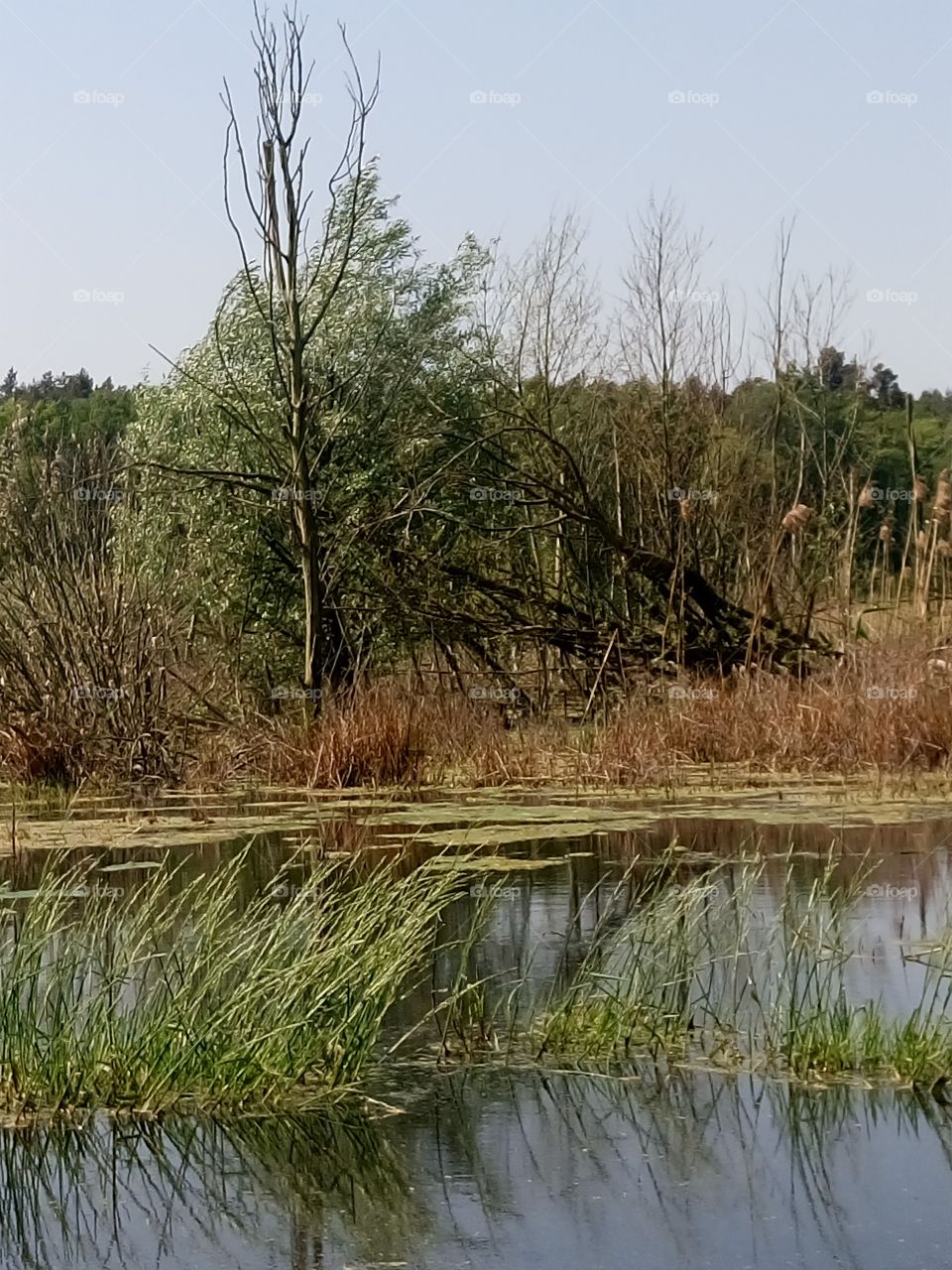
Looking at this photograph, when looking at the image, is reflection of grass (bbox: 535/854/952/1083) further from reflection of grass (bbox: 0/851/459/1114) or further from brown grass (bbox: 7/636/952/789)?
brown grass (bbox: 7/636/952/789)

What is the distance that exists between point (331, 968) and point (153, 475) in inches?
592

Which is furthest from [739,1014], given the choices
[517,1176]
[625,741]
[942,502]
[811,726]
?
[942,502]

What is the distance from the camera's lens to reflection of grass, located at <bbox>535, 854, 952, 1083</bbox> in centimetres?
583

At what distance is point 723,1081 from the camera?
5844 mm

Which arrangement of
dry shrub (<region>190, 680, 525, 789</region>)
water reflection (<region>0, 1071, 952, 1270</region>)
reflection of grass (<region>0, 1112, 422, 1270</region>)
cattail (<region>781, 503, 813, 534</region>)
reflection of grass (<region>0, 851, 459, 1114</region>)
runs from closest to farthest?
water reflection (<region>0, 1071, 952, 1270</region>)
reflection of grass (<region>0, 1112, 422, 1270</region>)
reflection of grass (<region>0, 851, 459, 1114</region>)
dry shrub (<region>190, 680, 525, 789</region>)
cattail (<region>781, 503, 813, 534</region>)

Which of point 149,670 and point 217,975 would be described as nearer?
point 217,975

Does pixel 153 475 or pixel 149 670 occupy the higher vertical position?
pixel 153 475

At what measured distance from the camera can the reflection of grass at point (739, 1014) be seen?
5.83 meters

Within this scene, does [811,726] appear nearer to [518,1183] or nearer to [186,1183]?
[518,1183]

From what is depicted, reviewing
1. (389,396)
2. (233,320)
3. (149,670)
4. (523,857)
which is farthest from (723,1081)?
(233,320)

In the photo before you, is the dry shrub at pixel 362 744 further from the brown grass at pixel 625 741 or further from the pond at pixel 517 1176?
the pond at pixel 517 1176

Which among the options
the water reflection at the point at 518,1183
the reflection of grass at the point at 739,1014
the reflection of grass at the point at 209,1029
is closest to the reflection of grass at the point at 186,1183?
the water reflection at the point at 518,1183

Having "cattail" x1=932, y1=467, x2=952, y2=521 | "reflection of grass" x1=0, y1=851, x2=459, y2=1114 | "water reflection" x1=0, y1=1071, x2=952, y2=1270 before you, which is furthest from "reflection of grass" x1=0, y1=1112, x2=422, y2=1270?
"cattail" x1=932, y1=467, x2=952, y2=521

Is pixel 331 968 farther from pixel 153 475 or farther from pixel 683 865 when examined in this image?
pixel 153 475
